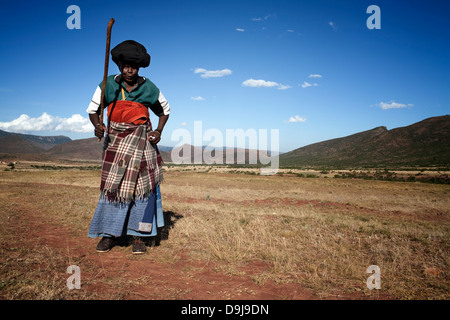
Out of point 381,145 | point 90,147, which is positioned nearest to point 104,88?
point 381,145

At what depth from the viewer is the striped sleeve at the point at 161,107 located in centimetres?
446

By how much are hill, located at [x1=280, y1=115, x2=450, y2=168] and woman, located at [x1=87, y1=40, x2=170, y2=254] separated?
87.4 meters

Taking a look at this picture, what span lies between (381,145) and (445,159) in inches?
1282

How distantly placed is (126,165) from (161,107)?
1181mm

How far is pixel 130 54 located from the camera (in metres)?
3.93

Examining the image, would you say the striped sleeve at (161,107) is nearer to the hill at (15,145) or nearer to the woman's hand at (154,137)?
the woman's hand at (154,137)

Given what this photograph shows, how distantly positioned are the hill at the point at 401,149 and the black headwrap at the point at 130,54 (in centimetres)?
8751

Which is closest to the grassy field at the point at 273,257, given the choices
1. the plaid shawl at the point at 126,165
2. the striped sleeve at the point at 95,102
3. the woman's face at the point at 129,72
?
the plaid shawl at the point at 126,165
